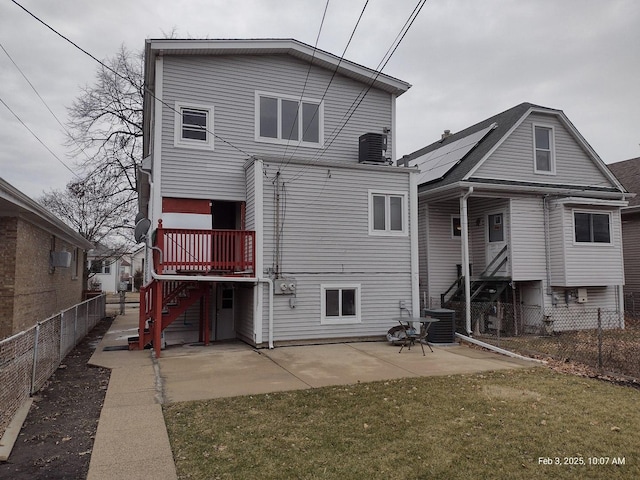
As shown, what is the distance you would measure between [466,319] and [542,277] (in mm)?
3127

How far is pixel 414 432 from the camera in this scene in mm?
5285

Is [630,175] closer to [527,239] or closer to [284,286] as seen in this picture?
[527,239]

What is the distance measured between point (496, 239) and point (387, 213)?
4.60 m

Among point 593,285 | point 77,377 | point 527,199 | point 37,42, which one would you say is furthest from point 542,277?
point 37,42

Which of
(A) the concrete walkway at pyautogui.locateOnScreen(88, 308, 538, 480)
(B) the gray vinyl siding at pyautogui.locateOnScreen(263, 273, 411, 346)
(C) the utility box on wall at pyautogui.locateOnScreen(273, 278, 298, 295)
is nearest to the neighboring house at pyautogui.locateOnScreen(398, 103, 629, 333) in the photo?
(B) the gray vinyl siding at pyautogui.locateOnScreen(263, 273, 411, 346)

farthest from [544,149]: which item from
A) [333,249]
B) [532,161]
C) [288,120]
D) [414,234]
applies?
[288,120]

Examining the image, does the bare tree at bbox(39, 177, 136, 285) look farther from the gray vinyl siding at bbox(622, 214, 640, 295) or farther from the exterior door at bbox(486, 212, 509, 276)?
the gray vinyl siding at bbox(622, 214, 640, 295)

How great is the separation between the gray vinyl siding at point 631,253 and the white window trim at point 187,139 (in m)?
17.0

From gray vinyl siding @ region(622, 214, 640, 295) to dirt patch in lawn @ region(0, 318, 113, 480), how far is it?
1922cm

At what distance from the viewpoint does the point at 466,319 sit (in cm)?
1355

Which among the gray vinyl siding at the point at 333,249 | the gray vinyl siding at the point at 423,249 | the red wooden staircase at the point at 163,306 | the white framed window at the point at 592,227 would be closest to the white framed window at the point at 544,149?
the white framed window at the point at 592,227

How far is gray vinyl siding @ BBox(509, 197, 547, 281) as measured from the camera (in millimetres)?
14297

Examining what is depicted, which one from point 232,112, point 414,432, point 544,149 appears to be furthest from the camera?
point 544,149

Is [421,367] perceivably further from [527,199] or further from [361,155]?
[527,199]
